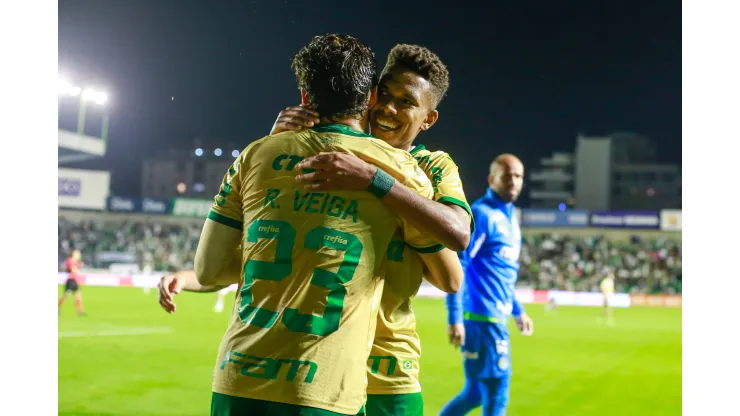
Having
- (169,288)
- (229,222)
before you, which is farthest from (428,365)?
(229,222)

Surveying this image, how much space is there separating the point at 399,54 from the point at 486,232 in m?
1.75

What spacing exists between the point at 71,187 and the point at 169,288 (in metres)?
25.1

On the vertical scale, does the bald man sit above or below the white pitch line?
above

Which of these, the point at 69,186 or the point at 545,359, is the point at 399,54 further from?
the point at 69,186

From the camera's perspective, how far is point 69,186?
2428 cm

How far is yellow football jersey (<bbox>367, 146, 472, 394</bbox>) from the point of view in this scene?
1.54 m

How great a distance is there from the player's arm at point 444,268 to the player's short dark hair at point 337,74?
0.36 m

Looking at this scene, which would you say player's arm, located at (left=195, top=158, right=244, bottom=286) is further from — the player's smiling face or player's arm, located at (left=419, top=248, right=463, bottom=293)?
the player's smiling face

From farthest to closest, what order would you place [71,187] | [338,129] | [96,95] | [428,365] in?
[71,187] < [96,95] < [428,365] < [338,129]

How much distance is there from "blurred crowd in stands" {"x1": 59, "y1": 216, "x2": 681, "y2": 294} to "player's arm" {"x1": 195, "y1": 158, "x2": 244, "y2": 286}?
71.7 feet

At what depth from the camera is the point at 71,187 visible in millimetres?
24281

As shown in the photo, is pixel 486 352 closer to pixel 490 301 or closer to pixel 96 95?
pixel 490 301

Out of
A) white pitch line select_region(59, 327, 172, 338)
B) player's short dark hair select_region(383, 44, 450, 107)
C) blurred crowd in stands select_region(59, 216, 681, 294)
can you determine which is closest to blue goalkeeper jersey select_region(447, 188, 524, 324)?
player's short dark hair select_region(383, 44, 450, 107)

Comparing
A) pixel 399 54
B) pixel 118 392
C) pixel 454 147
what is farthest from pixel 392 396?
pixel 454 147
